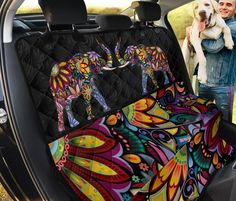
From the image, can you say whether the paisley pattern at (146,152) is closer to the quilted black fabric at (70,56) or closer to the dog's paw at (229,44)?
the quilted black fabric at (70,56)

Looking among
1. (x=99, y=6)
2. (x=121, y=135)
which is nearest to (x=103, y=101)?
(x=121, y=135)

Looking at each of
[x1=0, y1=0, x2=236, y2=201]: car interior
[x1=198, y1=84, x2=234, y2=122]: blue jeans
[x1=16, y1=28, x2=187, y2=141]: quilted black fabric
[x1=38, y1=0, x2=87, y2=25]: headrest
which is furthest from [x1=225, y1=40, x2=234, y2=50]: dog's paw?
[x1=38, y1=0, x2=87, y2=25]: headrest

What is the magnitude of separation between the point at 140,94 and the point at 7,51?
0.95 metres

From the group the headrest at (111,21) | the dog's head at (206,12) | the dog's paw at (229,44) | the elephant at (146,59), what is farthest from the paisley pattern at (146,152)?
the dog's head at (206,12)

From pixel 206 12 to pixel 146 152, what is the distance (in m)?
1.93

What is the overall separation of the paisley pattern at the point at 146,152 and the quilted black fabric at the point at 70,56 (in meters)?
0.08

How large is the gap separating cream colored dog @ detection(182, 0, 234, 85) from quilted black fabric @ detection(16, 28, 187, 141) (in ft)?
2.74

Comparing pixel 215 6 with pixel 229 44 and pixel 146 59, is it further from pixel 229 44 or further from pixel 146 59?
pixel 146 59

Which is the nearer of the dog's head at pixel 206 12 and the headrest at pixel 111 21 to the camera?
the headrest at pixel 111 21

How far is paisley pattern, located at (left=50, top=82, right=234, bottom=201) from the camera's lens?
4.94ft

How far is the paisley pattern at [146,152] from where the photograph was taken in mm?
1507

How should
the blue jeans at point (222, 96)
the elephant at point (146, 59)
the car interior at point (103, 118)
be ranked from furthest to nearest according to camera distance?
the blue jeans at point (222, 96) → the elephant at point (146, 59) → the car interior at point (103, 118)

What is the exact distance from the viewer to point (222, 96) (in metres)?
3.34

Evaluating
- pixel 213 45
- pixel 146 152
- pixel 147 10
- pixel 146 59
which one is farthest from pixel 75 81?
pixel 213 45
